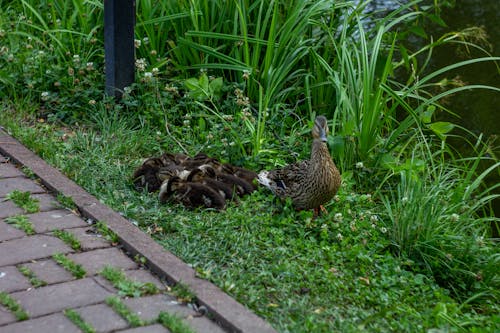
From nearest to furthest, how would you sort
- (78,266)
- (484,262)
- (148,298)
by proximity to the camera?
(148,298), (78,266), (484,262)

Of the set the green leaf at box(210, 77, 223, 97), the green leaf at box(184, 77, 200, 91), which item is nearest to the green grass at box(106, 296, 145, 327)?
the green leaf at box(184, 77, 200, 91)

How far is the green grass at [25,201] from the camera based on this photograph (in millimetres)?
4914

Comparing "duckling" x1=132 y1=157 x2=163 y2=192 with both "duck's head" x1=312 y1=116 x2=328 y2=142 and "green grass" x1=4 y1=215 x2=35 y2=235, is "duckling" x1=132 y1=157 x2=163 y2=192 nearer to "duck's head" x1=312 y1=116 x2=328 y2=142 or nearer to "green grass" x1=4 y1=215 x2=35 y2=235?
"green grass" x1=4 y1=215 x2=35 y2=235

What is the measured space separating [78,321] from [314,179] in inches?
74.3

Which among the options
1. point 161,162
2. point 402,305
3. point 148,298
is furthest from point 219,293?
point 161,162

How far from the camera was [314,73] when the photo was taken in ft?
22.4

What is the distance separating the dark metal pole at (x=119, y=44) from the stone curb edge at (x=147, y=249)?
0.95 meters

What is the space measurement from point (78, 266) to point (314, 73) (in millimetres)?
3296

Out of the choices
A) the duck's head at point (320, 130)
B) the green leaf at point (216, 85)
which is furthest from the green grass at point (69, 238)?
the green leaf at point (216, 85)

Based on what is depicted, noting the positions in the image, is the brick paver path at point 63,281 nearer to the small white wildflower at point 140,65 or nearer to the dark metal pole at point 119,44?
the dark metal pole at point 119,44

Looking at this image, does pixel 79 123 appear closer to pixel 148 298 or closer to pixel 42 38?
pixel 42 38

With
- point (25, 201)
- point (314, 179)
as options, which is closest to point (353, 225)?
point (314, 179)

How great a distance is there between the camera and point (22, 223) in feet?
15.4

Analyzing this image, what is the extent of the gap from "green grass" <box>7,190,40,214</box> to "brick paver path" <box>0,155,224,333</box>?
0.03 metres
